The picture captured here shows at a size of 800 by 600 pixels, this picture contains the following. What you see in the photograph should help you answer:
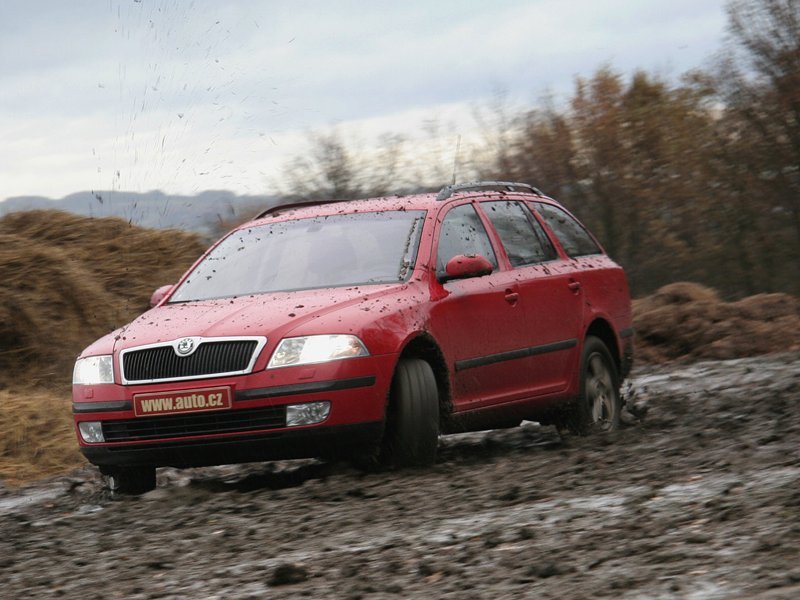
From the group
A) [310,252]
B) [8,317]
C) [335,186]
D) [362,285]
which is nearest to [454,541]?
[362,285]

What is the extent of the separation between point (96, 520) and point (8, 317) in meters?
6.33

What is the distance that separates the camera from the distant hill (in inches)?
456

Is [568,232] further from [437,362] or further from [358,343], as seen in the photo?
[358,343]

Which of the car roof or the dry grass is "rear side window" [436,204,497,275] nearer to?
the car roof

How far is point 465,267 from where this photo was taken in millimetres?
8070

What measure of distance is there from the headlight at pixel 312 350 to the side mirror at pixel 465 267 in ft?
3.63

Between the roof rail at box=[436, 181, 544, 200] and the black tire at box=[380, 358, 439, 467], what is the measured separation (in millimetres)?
1739

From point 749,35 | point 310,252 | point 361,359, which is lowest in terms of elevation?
point 361,359

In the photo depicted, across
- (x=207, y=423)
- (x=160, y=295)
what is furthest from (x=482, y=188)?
(x=207, y=423)

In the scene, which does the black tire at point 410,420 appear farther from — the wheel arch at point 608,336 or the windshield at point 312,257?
the wheel arch at point 608,336

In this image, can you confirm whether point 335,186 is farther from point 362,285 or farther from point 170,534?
point 170,534

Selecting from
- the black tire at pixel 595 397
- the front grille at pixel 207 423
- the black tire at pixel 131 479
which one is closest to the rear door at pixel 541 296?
the black tire at pixel 595 397

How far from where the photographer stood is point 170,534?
243 inches

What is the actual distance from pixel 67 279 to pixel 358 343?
697cm
